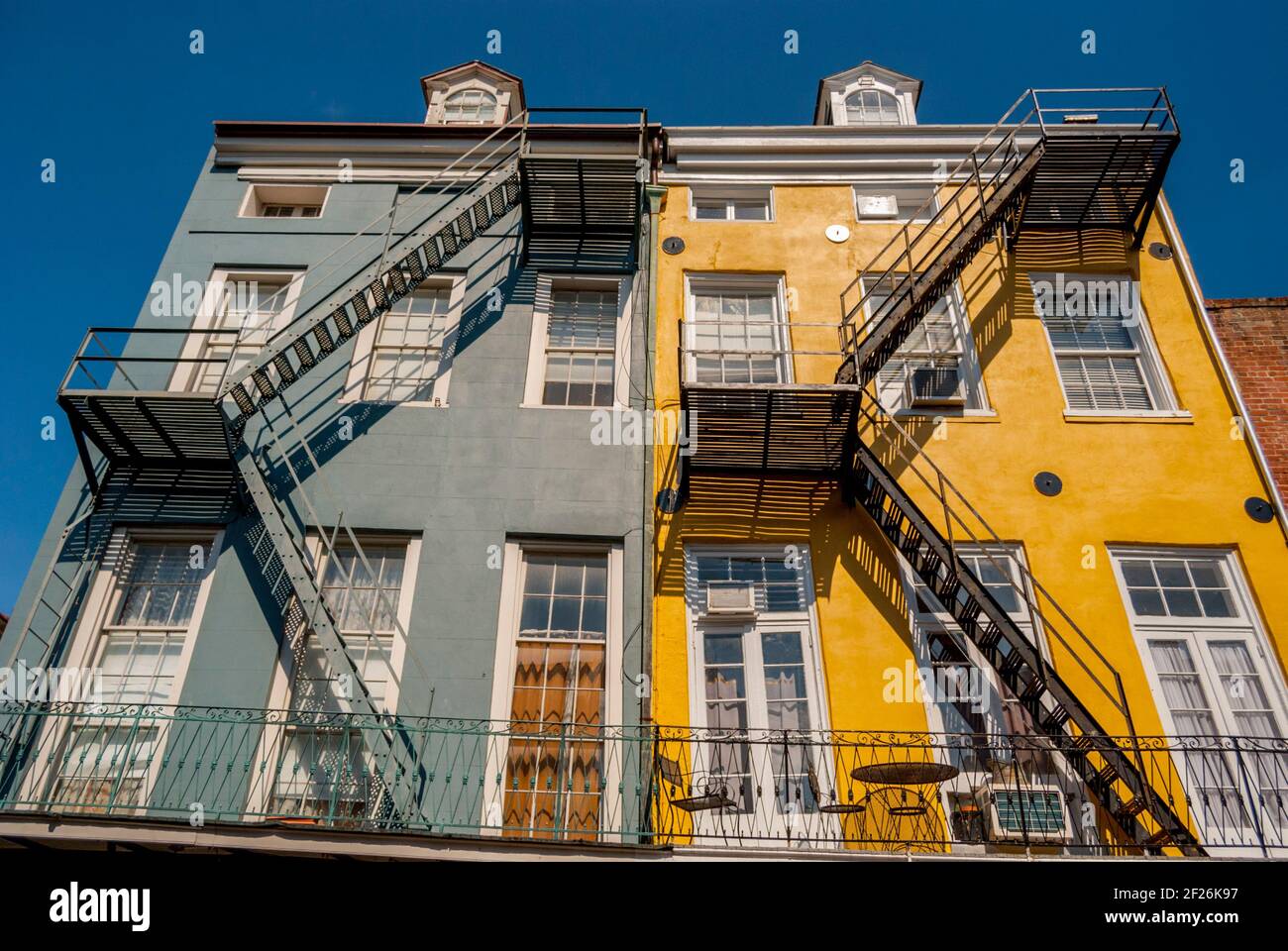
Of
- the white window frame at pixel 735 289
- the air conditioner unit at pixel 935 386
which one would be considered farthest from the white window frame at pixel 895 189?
the air conditioner unit at pixel 935 386

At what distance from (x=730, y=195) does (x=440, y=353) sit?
502 centimetres

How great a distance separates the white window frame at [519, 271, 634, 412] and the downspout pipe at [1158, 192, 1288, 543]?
7435mm

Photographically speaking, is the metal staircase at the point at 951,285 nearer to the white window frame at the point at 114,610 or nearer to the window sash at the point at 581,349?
the window sash at the point at 581,349

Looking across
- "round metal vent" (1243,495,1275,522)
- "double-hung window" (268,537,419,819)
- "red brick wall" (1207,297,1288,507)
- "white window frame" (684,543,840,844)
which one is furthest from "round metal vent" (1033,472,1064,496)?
"double-hung window" (268,537,419,819)

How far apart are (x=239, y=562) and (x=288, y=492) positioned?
101cm

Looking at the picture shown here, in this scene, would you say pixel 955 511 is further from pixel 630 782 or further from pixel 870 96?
pixel 870 96

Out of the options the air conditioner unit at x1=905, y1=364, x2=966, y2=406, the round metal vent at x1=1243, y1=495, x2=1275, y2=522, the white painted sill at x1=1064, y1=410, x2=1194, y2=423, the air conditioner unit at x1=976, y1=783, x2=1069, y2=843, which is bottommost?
the air conditioner unit at x1=976, y1=783, x2=1069, y2=843

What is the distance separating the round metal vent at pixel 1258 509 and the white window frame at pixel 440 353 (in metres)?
9.54

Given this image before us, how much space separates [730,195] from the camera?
585 inches

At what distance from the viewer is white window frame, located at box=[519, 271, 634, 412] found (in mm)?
12609

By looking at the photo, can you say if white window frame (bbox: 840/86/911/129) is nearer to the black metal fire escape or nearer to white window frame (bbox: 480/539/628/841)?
the black metal fire escape

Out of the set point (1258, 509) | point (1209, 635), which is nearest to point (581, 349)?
point (1209, 635)

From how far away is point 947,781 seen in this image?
9.91 meters
